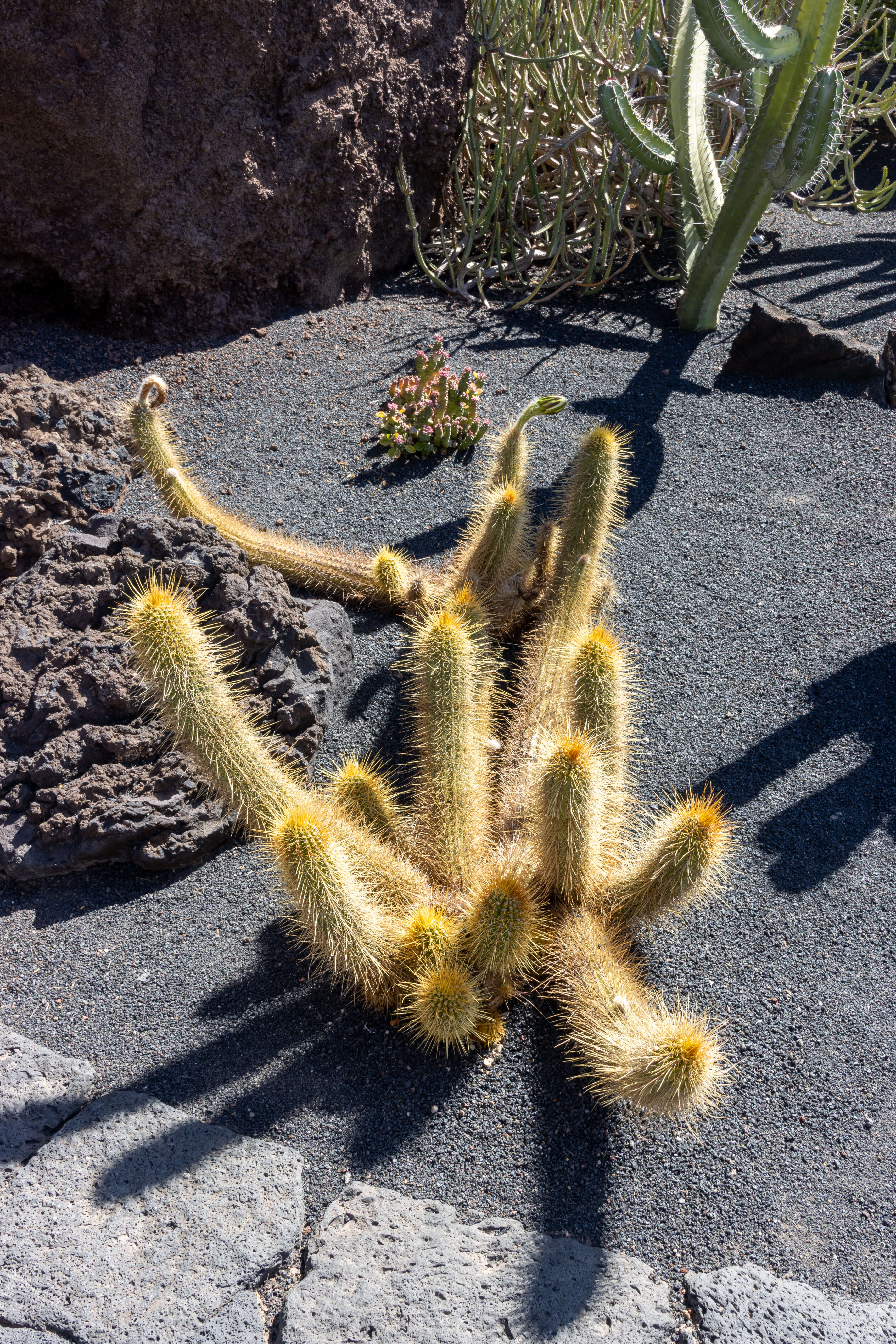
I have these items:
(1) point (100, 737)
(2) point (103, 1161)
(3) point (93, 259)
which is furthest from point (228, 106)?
(2) point (103, 1161)

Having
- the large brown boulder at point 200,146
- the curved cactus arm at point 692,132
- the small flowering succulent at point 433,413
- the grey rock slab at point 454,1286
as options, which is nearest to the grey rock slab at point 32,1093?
the grey rock slab at point 454,1286

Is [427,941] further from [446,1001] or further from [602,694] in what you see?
[602,694]

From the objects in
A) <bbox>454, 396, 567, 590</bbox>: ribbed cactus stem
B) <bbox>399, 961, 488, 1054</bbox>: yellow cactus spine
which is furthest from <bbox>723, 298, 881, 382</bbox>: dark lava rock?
<bbox>399, 961, 488, 1054</bbox>: yellow cactus spine

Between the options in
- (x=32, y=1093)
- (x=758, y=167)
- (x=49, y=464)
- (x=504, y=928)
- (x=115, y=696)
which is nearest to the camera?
(x=504, y=928)

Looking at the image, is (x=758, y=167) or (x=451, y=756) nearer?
(x=451, y=756)

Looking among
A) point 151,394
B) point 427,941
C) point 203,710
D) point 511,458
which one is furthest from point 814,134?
point 427,941

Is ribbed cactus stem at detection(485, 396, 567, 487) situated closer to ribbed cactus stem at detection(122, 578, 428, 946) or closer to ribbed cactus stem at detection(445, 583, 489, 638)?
ribbed cactus stem at detection(445, 583, 489, 638)

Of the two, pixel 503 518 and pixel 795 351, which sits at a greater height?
pixel 795 351

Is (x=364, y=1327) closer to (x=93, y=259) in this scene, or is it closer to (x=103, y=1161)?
(x=103, y=1161)
